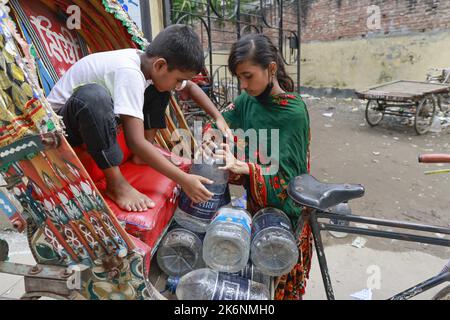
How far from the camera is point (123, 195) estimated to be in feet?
4.00

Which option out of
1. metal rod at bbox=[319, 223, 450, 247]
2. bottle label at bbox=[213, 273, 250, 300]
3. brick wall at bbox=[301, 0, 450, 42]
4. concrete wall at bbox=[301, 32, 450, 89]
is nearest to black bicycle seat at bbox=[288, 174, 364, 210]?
metal rod at bbox=[319, 223, 450, 247]

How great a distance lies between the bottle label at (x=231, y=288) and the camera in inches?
46.5

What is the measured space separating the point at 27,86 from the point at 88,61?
495 millimetres

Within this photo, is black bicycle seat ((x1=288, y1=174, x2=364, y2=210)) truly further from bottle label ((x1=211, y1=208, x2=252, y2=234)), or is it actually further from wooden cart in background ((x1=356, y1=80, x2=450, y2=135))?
wooden cart in background ((x1=356, y1=80, x2=450, y2=135))

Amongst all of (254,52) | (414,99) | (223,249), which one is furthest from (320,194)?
(414,99)

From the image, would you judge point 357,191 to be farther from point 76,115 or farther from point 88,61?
point 88,61

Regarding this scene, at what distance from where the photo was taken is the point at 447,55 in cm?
811

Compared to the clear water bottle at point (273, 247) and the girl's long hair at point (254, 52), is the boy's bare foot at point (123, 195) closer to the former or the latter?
the clear water bottle at point (273, 247)

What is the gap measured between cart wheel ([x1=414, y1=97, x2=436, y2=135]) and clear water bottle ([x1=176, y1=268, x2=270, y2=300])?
6.43 meters

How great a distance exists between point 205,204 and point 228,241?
0.59ft

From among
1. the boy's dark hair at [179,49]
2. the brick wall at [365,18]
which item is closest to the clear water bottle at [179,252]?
the boy's dark hair at [179,49]

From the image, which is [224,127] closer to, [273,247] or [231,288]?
[273,247]

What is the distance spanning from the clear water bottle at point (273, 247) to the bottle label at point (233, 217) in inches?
2.3
